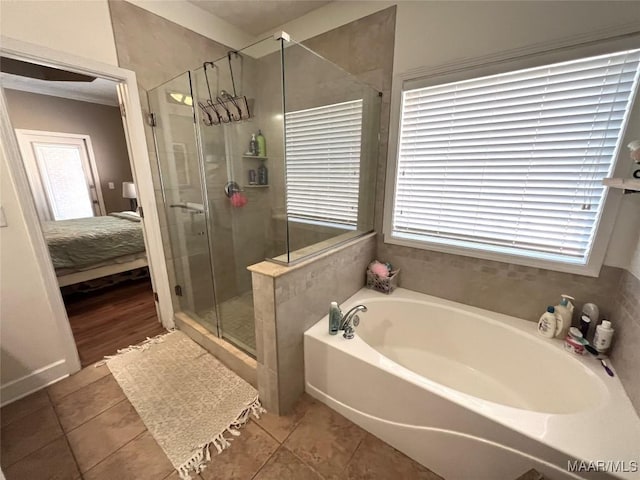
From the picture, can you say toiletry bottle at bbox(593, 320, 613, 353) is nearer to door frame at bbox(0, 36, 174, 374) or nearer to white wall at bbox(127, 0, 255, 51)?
door frame at bbox(0, 36, 174, 374)

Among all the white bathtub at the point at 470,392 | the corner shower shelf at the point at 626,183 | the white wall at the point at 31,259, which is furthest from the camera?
the white wall at the point at 31,259

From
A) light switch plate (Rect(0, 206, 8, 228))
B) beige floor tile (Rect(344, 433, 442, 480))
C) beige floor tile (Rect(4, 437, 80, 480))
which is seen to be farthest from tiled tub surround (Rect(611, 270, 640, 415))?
light switch plate (Rect(0, 206, 8, 228))

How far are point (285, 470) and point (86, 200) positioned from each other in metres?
5.40

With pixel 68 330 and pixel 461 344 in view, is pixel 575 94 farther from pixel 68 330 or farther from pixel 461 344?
pixel 68 330

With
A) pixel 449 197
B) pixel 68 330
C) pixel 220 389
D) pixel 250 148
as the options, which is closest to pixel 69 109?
pixel 250 148

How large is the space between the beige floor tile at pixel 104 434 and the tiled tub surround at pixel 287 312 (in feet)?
2.31

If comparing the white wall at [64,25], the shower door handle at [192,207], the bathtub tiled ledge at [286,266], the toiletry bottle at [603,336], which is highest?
the white wall at [64,25]

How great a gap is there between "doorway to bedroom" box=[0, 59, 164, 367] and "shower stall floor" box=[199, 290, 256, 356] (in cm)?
58

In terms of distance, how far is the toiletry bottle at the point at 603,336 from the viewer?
1.22 meters

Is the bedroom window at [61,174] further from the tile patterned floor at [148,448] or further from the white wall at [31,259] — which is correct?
the tile patterned floor at [148,448]

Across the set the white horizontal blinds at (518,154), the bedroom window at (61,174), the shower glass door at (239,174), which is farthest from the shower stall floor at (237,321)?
the bedroom window at (61,174)

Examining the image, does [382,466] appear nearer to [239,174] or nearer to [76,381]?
[76,381]

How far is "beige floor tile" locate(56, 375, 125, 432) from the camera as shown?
55.2 inches

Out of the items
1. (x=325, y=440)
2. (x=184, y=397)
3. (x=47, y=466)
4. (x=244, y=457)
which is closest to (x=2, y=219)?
(x=47, y=466)
